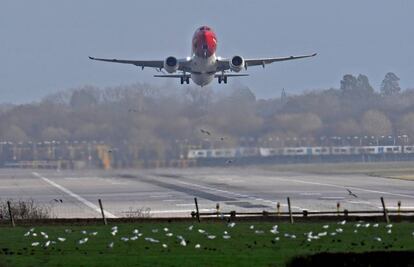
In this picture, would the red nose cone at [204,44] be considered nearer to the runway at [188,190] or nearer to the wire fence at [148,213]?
the runway at [188,190]

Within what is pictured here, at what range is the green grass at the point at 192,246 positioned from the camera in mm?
27016

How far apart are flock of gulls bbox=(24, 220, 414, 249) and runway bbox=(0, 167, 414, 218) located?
676 inches

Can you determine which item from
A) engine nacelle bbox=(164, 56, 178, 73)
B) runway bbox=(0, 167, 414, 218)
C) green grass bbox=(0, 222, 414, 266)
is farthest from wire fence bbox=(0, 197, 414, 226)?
engine nacelle bbox=(164, 56, 178, 73)

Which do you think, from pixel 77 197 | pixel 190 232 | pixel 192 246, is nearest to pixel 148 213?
pixel 190 232

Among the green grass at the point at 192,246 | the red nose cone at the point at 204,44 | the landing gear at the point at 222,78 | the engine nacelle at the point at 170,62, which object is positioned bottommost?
the green grass at the point at 192,246

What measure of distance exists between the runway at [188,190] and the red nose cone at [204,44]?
32.7 ft

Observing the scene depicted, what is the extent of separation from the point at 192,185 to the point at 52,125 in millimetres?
22391

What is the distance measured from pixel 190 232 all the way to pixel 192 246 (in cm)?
433

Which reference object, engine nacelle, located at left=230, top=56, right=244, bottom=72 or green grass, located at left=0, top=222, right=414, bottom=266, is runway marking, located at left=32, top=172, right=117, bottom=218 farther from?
green grass, located at left=0, top=222, right=414, bottom=266

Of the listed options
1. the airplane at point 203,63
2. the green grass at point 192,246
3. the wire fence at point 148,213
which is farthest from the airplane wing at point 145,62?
the green grass at point 192,246

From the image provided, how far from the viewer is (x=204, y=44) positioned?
80.9 meters

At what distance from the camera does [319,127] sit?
380 ft

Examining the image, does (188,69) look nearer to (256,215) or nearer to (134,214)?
(134,214)

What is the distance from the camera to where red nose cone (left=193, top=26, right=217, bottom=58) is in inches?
3187
